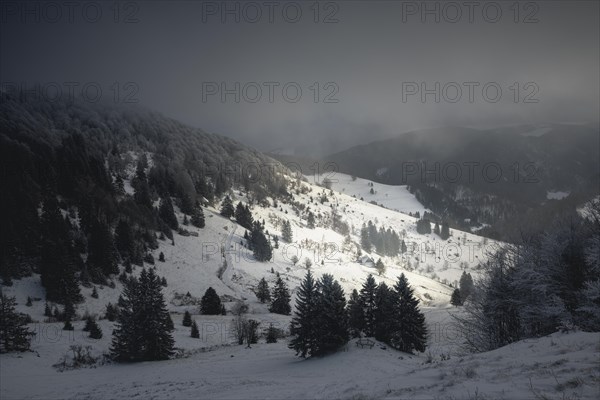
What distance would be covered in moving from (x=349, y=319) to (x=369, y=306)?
3.30 metres

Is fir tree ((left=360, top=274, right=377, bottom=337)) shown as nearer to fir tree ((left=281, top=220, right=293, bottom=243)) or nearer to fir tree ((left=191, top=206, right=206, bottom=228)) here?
fir tree ((left=191, top=206, right=206, bottom=228))

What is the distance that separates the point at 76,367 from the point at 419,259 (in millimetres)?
126371

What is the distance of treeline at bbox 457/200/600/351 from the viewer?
1725cm

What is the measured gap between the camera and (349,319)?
3397 centimetres

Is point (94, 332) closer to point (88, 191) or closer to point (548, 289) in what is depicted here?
point (548, 289)

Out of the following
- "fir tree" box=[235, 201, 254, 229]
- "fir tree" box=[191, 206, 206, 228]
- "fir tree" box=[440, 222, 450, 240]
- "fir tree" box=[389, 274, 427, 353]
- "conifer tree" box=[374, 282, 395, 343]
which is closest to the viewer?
"fir tree" box=[389, 274, 427, 353]

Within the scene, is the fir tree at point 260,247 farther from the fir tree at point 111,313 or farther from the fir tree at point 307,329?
the fir tree at point 307,329

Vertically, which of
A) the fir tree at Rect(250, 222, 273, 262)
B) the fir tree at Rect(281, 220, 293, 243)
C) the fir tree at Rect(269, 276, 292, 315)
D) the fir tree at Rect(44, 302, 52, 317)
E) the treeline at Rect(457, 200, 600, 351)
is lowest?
the fir tree at Rect(269, 276, 292, 315)

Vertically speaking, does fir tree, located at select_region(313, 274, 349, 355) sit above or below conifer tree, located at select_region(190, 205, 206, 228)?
below

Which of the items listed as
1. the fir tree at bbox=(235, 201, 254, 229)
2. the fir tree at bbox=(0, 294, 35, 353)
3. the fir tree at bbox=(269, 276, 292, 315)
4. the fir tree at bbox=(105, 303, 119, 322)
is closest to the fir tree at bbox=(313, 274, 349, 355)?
the fir tree at bbox=(0, 294, 35, 353)

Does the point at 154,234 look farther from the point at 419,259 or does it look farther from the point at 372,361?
the point at 419,259

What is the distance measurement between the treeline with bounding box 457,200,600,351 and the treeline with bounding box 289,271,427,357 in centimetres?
845

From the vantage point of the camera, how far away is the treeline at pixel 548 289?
1725cm

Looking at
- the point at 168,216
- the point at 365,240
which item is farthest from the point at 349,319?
the point at 365,240
